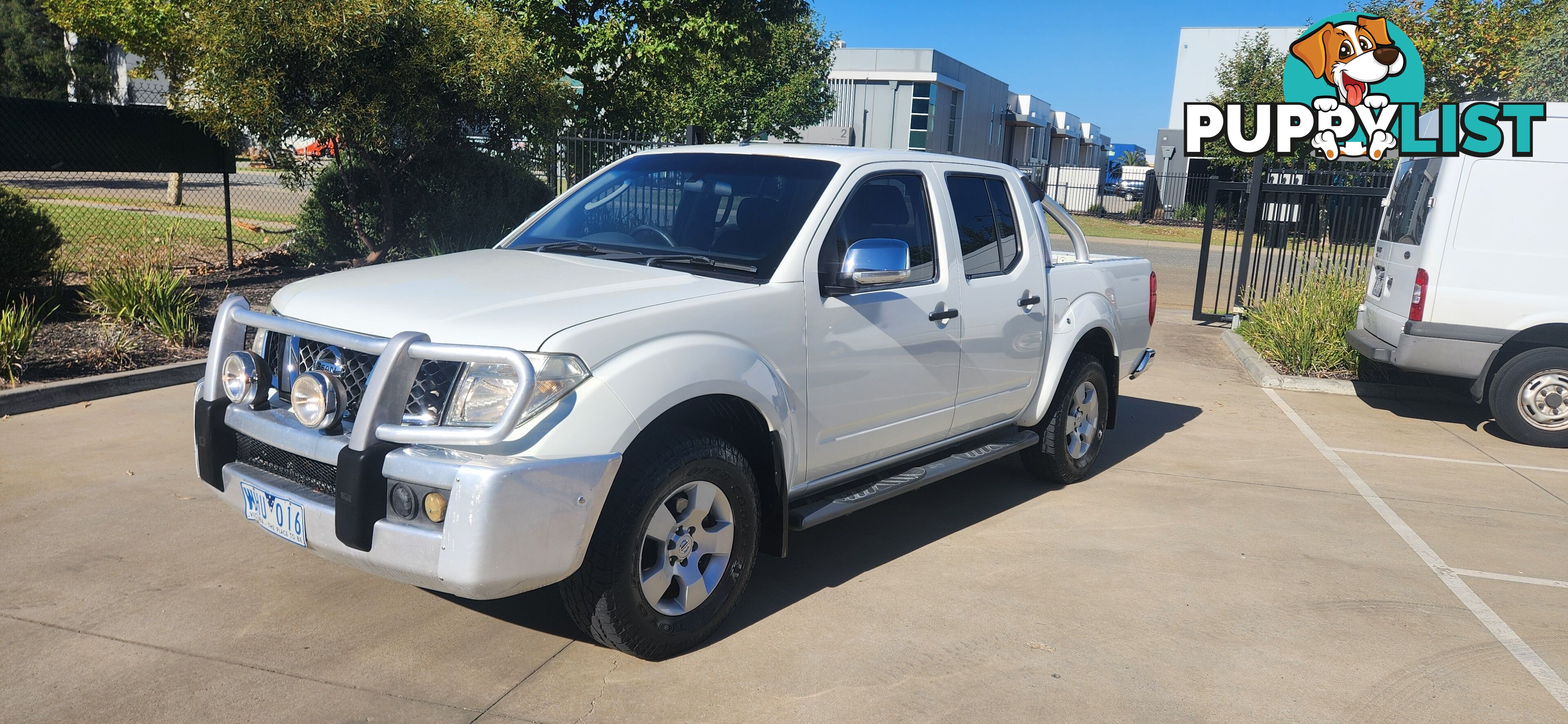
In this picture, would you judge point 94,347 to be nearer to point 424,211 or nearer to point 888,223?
point 424,211

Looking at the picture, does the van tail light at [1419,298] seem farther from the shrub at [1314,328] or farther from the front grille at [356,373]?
the front grille at [356,373]

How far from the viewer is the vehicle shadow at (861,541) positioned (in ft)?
14.1

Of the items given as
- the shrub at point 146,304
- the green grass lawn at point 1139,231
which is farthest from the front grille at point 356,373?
the green grass lawn at point 1139,231

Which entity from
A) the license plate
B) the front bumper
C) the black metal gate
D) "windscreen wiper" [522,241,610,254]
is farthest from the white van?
the license plate

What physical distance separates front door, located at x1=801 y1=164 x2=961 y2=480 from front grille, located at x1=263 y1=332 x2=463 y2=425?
1.44 m

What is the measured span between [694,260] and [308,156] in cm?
999

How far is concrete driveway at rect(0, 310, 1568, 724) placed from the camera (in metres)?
3.61

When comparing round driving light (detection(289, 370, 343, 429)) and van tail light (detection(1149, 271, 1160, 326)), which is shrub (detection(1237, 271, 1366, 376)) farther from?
round driving light (detection(289, 370, 343, 429))

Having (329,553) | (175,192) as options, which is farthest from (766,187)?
(175,192)

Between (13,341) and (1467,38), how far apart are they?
31.2m

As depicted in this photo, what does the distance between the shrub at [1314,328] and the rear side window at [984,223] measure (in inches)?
214

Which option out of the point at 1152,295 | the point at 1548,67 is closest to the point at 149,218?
the point at 1152,295

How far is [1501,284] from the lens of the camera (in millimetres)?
7727

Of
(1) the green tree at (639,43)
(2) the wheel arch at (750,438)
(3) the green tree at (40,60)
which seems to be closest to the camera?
(2) the wheel arch at (750,438)
